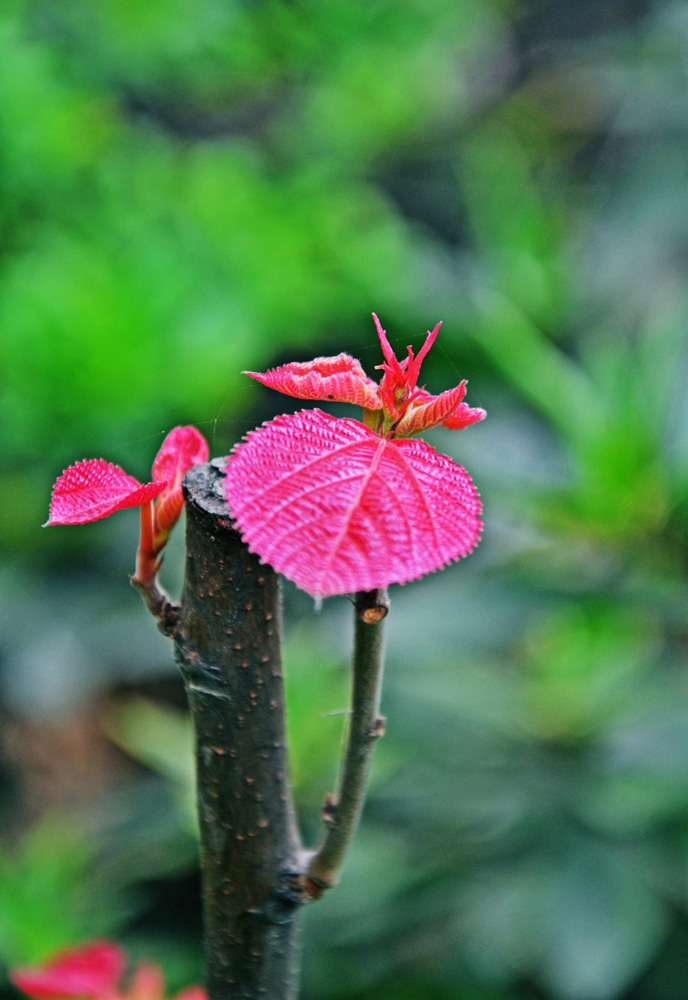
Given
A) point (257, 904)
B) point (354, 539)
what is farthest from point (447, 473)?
point (257, 904)

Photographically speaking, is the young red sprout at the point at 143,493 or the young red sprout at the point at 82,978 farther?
the young red sprout at the point at 82,978

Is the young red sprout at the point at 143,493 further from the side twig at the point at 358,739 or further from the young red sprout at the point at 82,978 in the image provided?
the young red sprout at the point at 82,978

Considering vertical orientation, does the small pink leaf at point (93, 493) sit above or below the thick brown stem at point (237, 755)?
above

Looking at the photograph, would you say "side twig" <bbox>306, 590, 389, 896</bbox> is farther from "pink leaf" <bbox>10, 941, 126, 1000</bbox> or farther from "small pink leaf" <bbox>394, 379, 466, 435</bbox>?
"pink leaf" <bbox>10, 941, 126, 1000</bbox>

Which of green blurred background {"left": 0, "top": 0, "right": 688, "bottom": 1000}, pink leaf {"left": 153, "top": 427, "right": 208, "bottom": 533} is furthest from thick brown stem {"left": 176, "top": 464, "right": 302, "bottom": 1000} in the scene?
green blurred background {"left": 0, "top": 0, "right": 688, "bottom": 1000}

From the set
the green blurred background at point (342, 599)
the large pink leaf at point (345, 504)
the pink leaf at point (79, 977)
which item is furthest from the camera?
the green blurred background at point (342, 599)

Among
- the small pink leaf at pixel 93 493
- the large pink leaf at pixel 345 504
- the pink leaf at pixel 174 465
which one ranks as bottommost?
the pink leaf at pixel 174 465

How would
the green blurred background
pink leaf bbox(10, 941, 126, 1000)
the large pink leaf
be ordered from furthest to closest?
1. the green blurred background
2. pink leaf bbox(10, 941, 126, 1000)
3. the large pink leaf

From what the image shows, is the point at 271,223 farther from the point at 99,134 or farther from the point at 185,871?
the point at 185,871

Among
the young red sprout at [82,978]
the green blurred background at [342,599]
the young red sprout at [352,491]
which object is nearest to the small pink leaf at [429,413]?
the young red sprout at [352,491]
